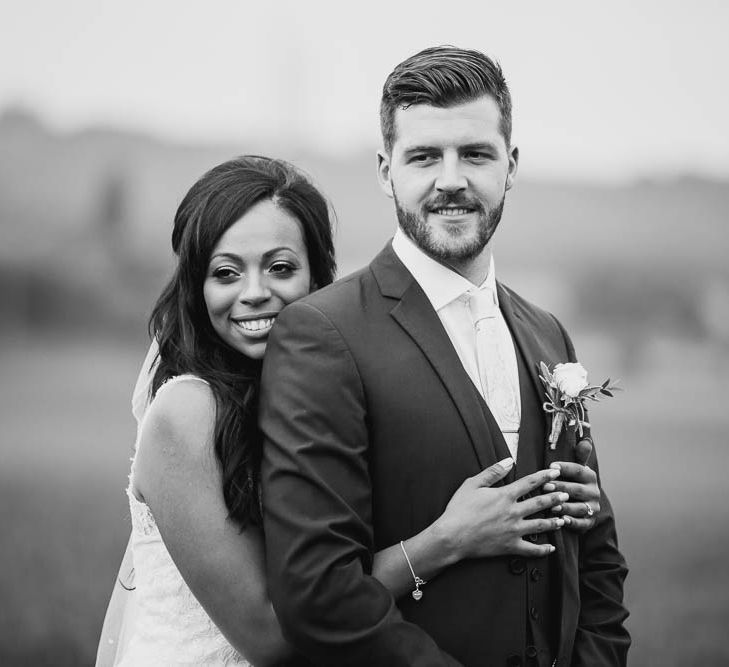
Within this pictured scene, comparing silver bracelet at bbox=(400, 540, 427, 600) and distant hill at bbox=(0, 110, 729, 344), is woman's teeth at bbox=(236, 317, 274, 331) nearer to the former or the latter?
silver bracelet at bbox=(400, 540, 427, 600)

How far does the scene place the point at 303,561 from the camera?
194 cm

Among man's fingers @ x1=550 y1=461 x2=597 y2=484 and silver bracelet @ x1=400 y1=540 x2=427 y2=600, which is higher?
man's fingers @ x1=550 y1=461 x2=597 y2=484

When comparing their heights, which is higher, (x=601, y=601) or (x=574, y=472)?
(x=574, y=472)

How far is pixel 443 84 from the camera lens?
2.20 metres

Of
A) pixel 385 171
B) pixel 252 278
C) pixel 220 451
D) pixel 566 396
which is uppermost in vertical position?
pixel 385 171

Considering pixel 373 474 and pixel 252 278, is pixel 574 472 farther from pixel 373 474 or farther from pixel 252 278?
pixel 252 278

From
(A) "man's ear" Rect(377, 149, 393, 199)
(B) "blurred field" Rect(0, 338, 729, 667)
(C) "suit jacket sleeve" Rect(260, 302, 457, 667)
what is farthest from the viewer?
(B) "blurred field" Rect(0, 338, 729, 667)

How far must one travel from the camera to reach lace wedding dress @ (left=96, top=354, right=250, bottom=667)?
7.59 ft

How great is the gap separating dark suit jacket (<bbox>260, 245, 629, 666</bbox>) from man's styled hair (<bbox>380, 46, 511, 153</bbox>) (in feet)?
1.36

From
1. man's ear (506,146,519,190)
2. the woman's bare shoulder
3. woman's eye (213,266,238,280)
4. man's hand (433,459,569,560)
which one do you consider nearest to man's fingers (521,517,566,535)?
man's hand (433,459,569,560)

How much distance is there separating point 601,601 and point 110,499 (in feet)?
10.9

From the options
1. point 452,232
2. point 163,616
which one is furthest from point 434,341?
point 163,616

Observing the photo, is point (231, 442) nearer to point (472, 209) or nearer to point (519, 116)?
point (472, 209)

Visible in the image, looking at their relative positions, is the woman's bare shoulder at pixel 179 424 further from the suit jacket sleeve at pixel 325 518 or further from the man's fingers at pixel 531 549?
the man's fingers at pixel 531 549
